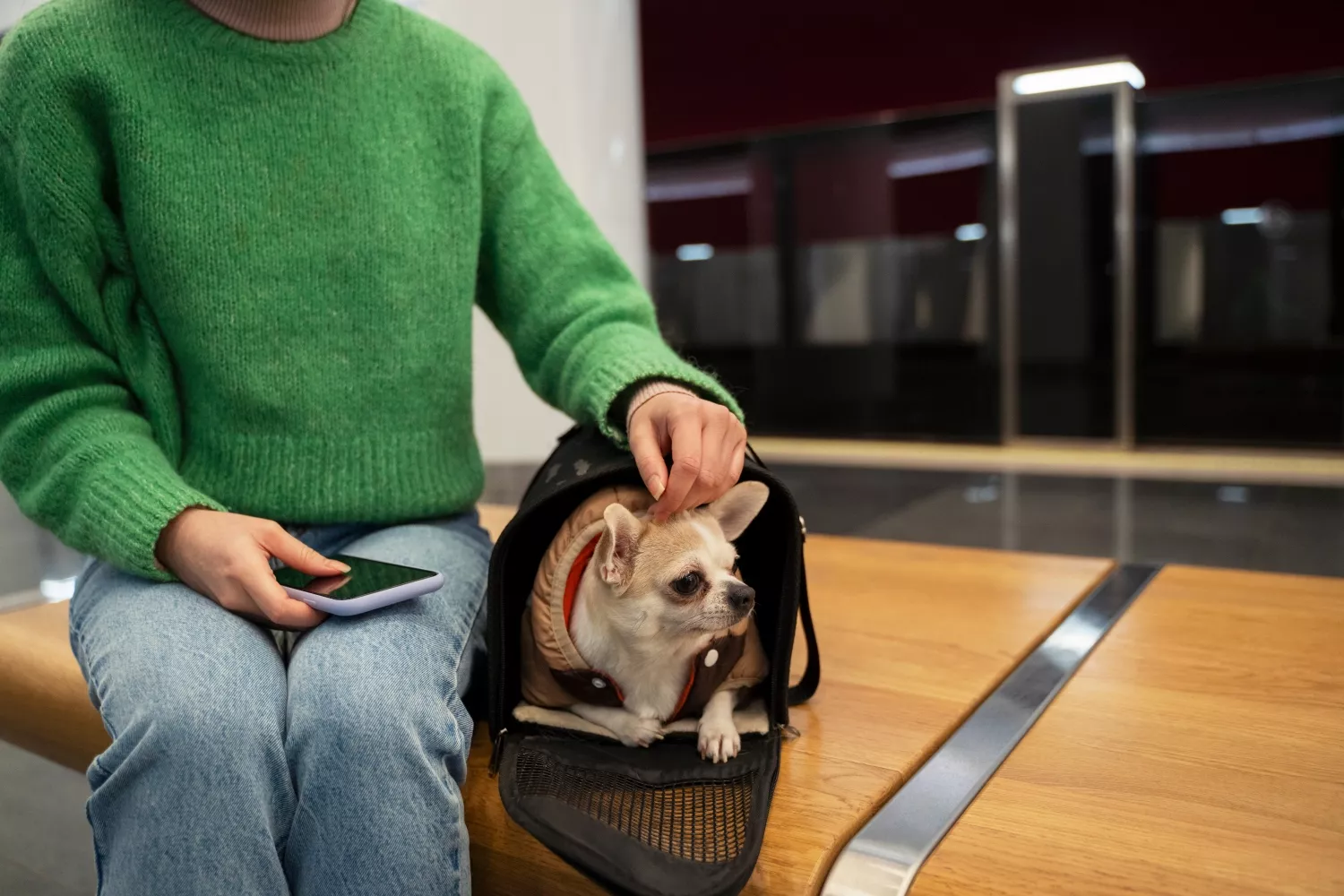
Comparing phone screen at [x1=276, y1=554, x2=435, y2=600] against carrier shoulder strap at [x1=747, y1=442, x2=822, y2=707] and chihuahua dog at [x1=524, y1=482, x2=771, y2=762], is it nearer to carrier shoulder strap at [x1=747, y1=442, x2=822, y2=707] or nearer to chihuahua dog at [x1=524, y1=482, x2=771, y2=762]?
chihuahua dog at [x1=524, y1=482, x2=771, y2=762]

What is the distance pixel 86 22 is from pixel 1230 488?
4722 millimetres

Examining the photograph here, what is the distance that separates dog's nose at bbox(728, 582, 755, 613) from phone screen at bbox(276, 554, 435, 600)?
0.27m

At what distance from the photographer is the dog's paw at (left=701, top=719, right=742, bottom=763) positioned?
1006mm

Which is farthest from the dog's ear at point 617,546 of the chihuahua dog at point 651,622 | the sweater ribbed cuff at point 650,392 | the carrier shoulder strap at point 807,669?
the carrier shoulder strap at point 807,669

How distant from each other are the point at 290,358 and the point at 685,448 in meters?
0.44

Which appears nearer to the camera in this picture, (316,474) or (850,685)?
(316,474)

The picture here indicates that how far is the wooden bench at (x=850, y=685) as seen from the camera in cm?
96

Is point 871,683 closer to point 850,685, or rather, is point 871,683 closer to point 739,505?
point 850,685

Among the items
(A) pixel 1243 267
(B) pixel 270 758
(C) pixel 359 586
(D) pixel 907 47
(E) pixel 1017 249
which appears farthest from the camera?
(D) pixel 907 47

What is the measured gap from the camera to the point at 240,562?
36.6 inches

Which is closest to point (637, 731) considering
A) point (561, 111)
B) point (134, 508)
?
point (134, 508)

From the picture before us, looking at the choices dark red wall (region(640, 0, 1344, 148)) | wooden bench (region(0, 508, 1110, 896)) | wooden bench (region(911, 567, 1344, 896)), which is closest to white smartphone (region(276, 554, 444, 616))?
wooden bench (region(0, 508, 1110, 896))

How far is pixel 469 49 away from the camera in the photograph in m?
1.25

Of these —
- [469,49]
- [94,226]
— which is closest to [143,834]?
[94,226]
